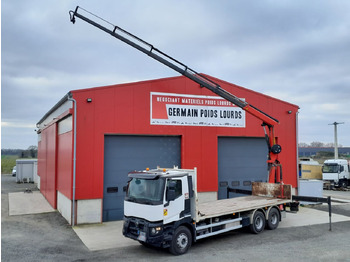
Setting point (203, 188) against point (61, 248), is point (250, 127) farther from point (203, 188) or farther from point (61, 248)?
point (61, 248)

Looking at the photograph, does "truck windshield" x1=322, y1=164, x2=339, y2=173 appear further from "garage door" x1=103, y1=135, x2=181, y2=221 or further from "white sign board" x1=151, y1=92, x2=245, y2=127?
Result: "garage door" x1=103, y1=135, x2=181, y2=221

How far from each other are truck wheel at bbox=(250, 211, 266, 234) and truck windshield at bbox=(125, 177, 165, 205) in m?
4.51

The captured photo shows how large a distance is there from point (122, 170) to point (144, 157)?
3.91ft

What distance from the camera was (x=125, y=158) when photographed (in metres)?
14.6

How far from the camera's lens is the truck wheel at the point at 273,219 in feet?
40.9

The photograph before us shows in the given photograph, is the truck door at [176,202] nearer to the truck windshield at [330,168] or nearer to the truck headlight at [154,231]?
the truck headlight at [154,231]

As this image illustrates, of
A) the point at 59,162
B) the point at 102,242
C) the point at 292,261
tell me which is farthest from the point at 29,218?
the point at 292,261

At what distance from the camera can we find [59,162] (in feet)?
54.2

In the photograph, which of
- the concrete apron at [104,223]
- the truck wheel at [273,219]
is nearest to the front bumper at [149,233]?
the concrete apron at [104,223]

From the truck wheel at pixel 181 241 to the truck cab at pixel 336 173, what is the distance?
980 inches

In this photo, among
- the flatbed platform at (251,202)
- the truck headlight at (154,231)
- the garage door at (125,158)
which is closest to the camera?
the truck headlight at (154,231)

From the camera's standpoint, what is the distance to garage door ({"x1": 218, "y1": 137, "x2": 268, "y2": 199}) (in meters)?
16.6

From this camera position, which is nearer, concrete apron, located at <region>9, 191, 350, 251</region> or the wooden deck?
the wooden deck

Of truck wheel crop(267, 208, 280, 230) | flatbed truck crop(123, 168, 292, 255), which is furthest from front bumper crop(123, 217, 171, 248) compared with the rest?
truck wheel crop(267, 208, 280, 230)
